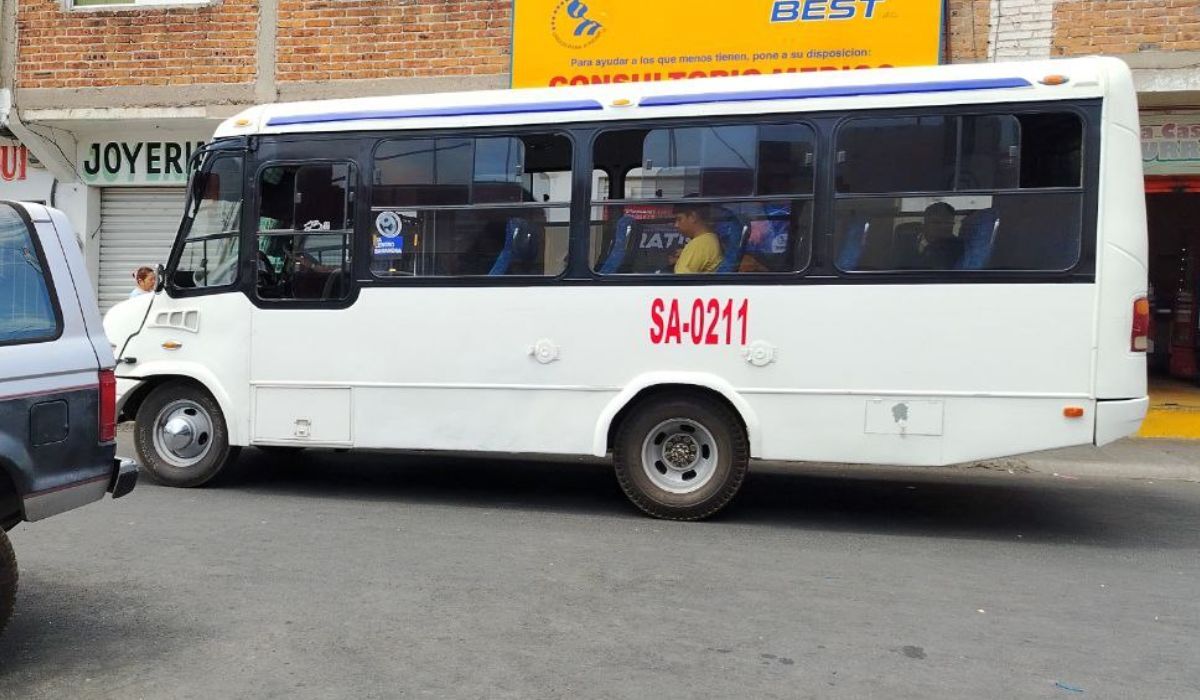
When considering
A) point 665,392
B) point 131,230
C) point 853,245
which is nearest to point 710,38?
point 853,245

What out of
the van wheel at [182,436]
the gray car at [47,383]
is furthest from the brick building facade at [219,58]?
the gray car at [47,383]

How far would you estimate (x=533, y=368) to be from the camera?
21.7 feet

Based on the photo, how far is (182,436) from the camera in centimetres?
732

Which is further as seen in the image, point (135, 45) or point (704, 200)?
point (135, 45)

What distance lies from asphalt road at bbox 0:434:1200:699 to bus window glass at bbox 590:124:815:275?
71.0 inches

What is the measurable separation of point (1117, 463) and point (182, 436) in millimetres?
8141

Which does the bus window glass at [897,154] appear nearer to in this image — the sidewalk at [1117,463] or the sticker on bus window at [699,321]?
the sticker on bus window at [699,321]

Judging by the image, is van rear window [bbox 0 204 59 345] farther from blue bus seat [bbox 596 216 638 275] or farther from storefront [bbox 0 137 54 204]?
storefront [bbox 0 137 54 204]

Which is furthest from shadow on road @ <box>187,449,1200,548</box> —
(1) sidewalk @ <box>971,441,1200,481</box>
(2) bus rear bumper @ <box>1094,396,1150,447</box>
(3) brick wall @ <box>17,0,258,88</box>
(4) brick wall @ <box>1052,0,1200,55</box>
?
(3) brick wall @ <box>17,0,258,88</box>

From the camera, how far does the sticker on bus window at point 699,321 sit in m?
6.26

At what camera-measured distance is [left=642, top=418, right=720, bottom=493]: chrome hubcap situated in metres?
6.46

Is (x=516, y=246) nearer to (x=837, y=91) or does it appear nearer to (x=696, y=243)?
(x=696, y=243)

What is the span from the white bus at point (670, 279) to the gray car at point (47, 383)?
108 inches

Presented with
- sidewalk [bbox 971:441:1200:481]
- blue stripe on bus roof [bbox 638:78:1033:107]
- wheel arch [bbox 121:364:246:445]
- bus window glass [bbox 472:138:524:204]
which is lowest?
sidewalk [bbox 971:441:1200:481]
